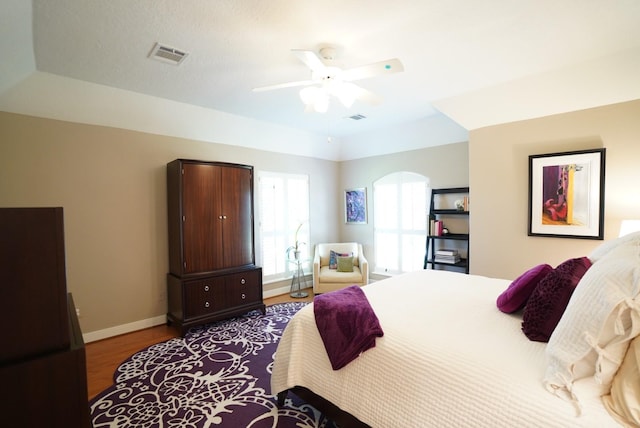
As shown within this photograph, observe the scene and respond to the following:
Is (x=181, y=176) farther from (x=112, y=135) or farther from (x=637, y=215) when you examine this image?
(x=637, y=215)

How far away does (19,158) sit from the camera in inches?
114

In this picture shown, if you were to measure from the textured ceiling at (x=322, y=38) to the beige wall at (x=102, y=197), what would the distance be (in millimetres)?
649

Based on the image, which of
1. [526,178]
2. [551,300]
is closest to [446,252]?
[526,178]

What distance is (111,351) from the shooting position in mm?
3059

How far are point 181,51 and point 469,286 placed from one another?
319cm

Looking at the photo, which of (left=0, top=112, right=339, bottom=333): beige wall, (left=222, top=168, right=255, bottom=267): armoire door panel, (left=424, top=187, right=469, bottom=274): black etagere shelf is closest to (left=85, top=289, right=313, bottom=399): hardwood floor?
(left=0, top=112, right=339, bottom=333): beige wall

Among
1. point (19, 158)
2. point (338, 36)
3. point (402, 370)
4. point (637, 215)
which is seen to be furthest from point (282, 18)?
point (637, 215)

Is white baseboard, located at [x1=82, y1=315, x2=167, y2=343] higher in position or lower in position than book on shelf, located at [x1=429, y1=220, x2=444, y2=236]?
lower

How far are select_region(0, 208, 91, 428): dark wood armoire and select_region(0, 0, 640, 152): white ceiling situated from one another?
5.63 feet

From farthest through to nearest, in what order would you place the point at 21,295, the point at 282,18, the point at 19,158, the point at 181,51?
1. the point at 19,158
2. the point at 181,51
3. the point at 282,18
4. the point at 21,295

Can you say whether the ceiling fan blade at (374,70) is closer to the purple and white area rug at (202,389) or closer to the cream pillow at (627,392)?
the cream pillow at (627,392)

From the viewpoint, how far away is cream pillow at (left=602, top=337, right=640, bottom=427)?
3.28ft

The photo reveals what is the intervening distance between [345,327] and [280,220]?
10.9ft

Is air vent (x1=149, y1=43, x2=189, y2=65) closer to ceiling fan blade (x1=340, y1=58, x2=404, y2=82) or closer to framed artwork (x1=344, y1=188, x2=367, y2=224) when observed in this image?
ceiling fan blade (x1=340, y1=58, x2=404, y2=82)
